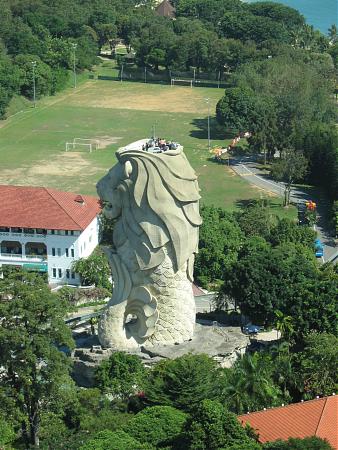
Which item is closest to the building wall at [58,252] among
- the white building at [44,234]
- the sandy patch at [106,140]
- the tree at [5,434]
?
the white building at [44,234]

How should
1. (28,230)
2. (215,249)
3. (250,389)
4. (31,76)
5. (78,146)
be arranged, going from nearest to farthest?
(250,389), (28,230), (215,249), (78,146), (31,76)

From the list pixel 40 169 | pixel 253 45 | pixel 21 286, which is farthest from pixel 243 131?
pixel 21 286

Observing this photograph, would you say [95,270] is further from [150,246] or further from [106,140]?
[106,140]

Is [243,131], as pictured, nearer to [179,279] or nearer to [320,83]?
[320,83]

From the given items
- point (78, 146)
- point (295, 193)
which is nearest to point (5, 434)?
point (295, 193)

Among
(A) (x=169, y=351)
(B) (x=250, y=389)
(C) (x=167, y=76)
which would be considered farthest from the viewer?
(C) (x=167, y=76)

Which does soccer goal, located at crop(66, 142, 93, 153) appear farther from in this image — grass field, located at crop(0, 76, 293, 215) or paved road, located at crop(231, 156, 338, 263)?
paved road, located at crop(231, 156, 338, 263)
